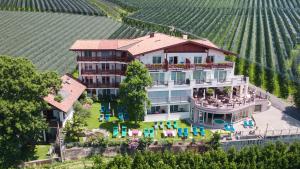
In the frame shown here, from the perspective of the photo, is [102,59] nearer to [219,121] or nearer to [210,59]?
[210,59]

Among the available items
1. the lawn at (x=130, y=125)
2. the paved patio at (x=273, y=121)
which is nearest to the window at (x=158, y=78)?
the lawn at (x=130, y=125)

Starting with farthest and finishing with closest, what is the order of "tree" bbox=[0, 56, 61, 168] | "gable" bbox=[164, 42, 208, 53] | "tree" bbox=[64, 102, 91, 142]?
1. "gable" bbox=[164, 42, 208, 53]
2. "tree" bbox=[64, 102, 91, 142]
3. "tree" bbox=[0, 56, 61, 168]

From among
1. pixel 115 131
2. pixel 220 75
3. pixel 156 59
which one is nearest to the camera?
pixel 115 131

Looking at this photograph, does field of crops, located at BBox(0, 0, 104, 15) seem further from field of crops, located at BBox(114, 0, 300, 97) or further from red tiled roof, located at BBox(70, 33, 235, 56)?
red tiled roof, located at BBox(70, 33, 235, 56)

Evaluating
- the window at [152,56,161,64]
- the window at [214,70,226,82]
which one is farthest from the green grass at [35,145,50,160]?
the window at [214,70,226,82]

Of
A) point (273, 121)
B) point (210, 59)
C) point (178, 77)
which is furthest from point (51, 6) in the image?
point (273, 121)
